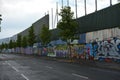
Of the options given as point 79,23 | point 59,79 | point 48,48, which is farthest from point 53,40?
point 59,79

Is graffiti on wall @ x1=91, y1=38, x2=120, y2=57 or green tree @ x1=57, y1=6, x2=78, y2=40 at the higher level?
green tree @ x1=57, y1=6, x2=78, y2=40

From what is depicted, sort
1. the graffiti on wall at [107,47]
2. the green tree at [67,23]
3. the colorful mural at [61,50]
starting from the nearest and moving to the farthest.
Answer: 1. the graffiti on wall at [107,47]
2. the green tree at [67,23]
3. the colorful mural at [61,50]

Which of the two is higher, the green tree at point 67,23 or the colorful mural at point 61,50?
the green tree at point 67,23

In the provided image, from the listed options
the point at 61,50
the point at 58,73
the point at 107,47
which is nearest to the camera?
the point at 58,73

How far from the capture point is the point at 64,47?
60.1 meters

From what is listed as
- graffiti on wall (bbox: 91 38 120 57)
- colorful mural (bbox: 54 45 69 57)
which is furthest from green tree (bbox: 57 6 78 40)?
→ colorful mural (bbox: 54 45 69 57)

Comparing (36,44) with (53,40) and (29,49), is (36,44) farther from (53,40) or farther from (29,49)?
(53,40)

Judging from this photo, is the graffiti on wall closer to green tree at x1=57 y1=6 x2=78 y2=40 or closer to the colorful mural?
green tree at x1=57 y1=6 x2=78 y2=40

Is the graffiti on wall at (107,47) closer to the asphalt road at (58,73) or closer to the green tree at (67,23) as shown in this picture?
the green tree at (67,23)

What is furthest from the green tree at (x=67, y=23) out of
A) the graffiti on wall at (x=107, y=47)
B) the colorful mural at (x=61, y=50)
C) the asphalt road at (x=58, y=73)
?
the asphalt road at (x=58, y=73)

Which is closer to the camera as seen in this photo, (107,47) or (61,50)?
(107,47)

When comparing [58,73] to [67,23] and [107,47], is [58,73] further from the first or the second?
[67,23]

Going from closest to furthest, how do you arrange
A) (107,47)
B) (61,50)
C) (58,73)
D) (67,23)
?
(58,73)
(107,47)
(67,23)
(61,50)

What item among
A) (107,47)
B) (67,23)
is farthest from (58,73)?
(67,23)
